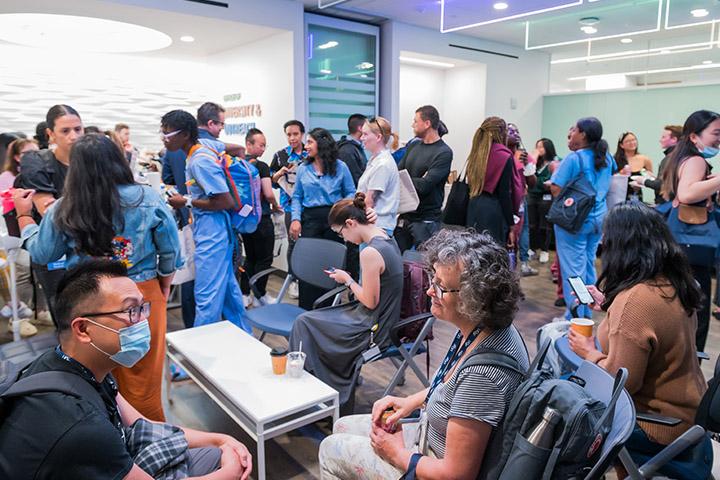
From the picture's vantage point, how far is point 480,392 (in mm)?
1367

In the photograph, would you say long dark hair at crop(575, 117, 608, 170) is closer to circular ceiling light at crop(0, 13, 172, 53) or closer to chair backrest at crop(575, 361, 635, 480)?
chair backrest at crop(575, 361, 635, 480)

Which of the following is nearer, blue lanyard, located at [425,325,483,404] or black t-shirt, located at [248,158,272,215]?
blue lanyard, located at [425,325,483,404]

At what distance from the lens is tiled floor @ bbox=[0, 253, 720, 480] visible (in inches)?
98.5

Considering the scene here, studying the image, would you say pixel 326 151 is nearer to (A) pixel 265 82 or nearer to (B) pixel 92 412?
(A) pixel 265 82

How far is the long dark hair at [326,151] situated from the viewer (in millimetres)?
4141

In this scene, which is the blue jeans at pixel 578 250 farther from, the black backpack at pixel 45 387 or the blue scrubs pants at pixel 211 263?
the black backpack at pixel 45 387

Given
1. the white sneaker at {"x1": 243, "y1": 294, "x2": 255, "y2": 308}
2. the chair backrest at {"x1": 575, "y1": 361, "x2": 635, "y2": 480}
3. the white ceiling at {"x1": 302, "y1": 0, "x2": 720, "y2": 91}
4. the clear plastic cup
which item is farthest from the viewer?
the white ceiling at {"x1": 302, "y1": 0, "x2": 720, "y2": 91}

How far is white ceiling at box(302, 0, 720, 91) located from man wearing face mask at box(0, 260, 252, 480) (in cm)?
472

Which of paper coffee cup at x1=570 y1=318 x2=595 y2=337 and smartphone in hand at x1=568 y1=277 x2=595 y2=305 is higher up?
smartphone in hand at x1=568 y1=277 x2=595 y2=305

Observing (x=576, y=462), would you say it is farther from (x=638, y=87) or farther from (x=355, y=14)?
(x=638, y=87)

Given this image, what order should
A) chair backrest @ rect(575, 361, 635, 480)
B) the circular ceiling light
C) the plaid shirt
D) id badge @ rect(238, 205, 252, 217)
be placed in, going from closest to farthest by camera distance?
1. chair backrest @ rect(575, 361, 635, 480)
2. the plaid shirt
3. id badge @ rect(238, 205, 252, 217)
4. the circular ceiling light

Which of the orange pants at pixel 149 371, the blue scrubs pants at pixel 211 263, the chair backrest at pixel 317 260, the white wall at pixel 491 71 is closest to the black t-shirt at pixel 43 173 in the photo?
the blue scrubs pants at pixel 211 263

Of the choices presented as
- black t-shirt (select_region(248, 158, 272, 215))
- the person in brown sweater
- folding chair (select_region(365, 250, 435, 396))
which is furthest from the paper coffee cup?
black t-shirt (select_region(248, 158, 272, 215))

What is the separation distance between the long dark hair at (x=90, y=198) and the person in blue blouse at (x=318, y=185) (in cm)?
218
